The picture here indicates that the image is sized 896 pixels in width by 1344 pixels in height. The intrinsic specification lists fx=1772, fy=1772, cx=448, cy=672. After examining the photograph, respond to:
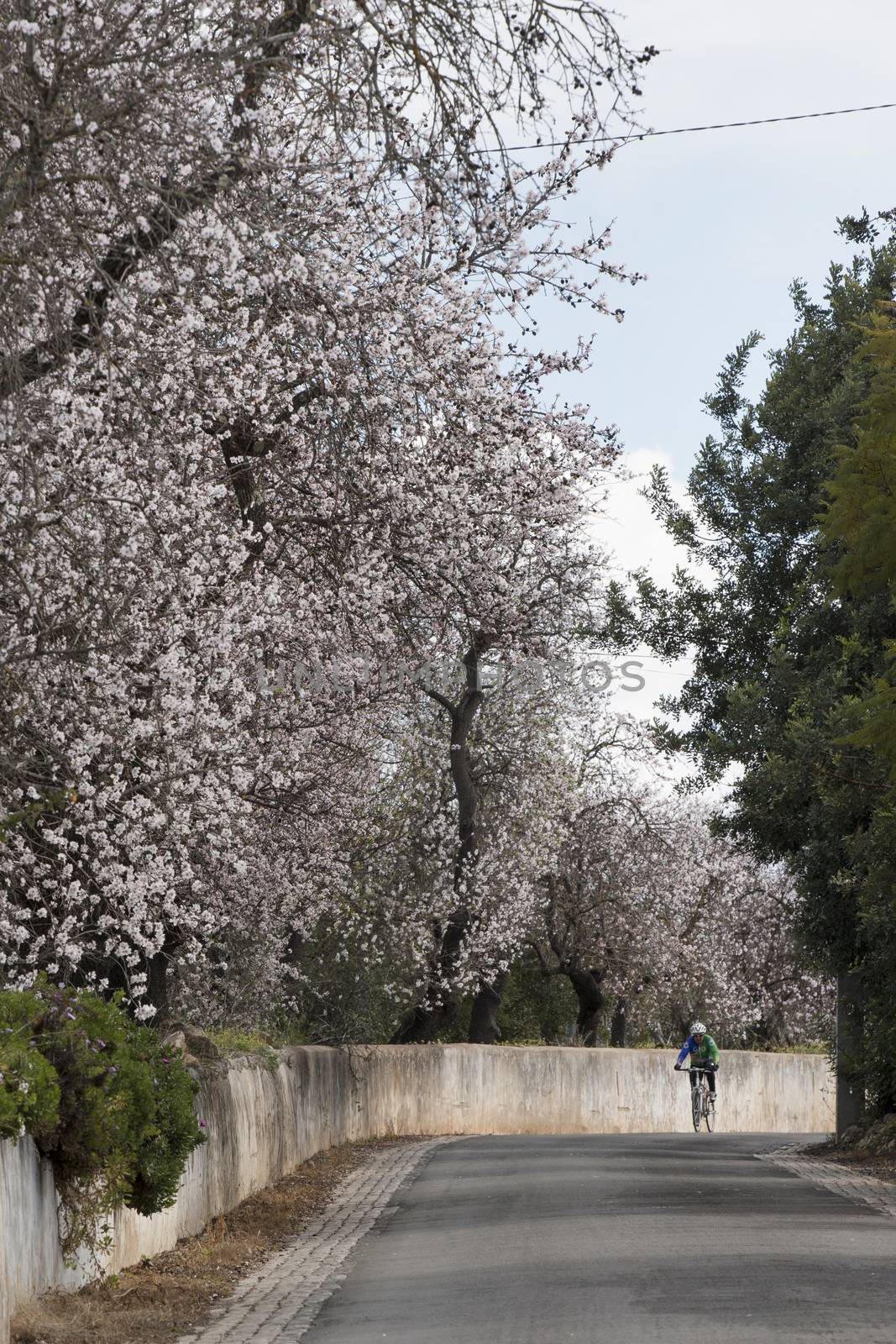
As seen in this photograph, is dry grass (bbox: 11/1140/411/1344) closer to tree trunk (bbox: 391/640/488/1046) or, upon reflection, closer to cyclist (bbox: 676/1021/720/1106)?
cyclist (bbox: 676/1021/720/1106)

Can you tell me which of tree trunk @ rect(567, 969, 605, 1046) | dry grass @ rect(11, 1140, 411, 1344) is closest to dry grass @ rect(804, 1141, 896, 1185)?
dry grass @ rect(11, 1140, 411, 1344)

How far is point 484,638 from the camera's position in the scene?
67.7 feet

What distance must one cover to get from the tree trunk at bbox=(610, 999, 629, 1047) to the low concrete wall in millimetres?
6100

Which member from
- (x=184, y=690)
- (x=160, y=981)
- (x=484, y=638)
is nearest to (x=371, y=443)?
(x=184, y=690)

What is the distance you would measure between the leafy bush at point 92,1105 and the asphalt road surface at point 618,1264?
4.10 ft

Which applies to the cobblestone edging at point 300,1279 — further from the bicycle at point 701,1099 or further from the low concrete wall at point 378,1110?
the bicycle at point 701,1099

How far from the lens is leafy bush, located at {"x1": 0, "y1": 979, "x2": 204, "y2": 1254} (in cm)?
816

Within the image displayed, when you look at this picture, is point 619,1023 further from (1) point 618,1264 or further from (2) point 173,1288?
(2) point 173,1288

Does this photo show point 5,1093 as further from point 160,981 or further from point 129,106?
point 160,981

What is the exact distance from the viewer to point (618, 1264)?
9844 mm

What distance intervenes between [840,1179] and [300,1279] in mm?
7885

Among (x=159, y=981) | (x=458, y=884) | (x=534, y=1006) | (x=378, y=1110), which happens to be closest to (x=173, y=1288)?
(x=159, y=981)

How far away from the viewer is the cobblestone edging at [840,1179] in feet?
47.6

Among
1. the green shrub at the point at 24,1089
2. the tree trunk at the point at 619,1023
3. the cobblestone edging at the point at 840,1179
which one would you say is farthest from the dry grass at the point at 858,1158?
the tree trunk at the point at 619,1023
